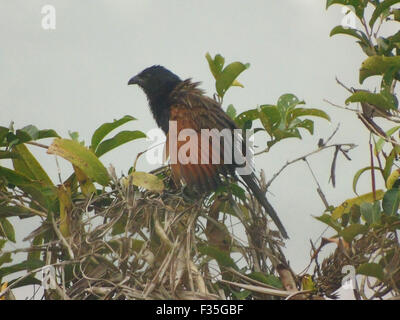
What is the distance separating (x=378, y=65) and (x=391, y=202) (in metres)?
0.71

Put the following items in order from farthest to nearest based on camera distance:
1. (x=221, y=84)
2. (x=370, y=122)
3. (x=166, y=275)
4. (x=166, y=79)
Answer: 1. (x=166, y=79)
2. (x=221, y=84)
3. (x=370, y=122)
4. (x=166, y=275)

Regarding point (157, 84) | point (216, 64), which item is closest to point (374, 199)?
point (216, 64)

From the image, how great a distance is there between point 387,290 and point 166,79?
2.48 meters

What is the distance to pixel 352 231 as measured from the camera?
2.77 meters

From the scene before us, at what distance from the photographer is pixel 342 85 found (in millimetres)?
3305

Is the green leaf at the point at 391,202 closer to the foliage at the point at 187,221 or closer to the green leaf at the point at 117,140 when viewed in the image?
the foliage at the point at 187,221

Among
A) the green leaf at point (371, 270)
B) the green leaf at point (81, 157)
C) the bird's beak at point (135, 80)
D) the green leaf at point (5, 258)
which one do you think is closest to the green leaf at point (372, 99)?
the green leaf at point (371, 270)

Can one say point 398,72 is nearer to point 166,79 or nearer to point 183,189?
point 183,189

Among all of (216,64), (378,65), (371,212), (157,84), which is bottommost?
(371,212)

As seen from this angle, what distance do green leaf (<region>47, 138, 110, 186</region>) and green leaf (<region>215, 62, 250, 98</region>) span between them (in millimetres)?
770

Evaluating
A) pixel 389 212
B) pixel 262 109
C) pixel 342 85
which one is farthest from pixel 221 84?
pixel 389 212

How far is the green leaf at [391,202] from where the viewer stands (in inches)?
113

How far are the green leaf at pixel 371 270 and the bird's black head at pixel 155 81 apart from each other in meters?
2.32

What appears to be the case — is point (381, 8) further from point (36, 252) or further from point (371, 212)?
point (36, 252)
